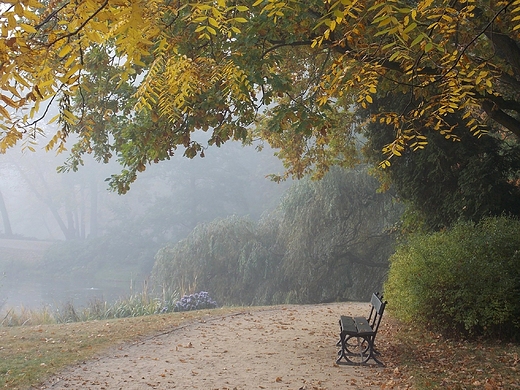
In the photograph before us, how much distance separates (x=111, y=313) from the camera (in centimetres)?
1407

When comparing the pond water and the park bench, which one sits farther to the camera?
the pond water

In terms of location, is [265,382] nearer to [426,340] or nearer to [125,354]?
[125,354]

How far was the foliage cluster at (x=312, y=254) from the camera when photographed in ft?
57.9

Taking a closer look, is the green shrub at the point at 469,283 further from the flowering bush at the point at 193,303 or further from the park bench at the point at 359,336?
Answer: the flowering bush at the point at 193,303

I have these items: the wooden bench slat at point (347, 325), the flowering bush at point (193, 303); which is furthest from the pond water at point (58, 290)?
the wooden bench slat at point (347, 325)

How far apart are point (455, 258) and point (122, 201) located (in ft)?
124

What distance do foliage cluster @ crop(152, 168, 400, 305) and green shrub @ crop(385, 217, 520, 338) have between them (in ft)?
25.3

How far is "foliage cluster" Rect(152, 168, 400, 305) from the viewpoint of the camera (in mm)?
17656

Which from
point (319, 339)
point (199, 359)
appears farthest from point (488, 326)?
point (199, 359)

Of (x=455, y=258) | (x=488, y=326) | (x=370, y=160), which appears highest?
(x=370, y=160)

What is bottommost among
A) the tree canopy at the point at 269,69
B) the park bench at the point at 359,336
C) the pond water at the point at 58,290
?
the pond water at the point at 58,290

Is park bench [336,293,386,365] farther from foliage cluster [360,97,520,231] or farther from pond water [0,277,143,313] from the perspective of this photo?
pond water [0,277,143,313]

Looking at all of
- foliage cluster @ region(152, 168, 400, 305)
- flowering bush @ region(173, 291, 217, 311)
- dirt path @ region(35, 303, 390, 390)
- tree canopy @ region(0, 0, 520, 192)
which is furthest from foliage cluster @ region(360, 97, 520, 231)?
flowering bush @ region(173, 291, 217, 311)

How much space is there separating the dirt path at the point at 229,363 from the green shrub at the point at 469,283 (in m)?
1.52
